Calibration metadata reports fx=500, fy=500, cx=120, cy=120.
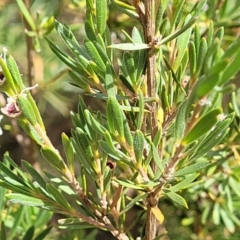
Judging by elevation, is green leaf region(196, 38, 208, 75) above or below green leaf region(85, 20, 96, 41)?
below

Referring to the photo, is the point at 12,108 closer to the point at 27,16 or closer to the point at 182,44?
the point at 182,44

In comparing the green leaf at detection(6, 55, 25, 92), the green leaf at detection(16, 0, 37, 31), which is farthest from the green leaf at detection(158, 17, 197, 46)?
the green leaf at detection(16, 0, 37, 31)

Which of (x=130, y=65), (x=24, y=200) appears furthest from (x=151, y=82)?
(x=24, y=200)

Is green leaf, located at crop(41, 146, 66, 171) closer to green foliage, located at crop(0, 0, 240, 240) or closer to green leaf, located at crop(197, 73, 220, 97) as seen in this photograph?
green foliage, located at crop(0, 0, 240, 240)

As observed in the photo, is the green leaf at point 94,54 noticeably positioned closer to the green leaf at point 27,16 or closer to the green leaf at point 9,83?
the green leaf at point 9,83

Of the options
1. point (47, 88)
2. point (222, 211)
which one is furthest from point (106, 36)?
point (47, 88)

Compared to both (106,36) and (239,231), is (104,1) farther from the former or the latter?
(239,231)
